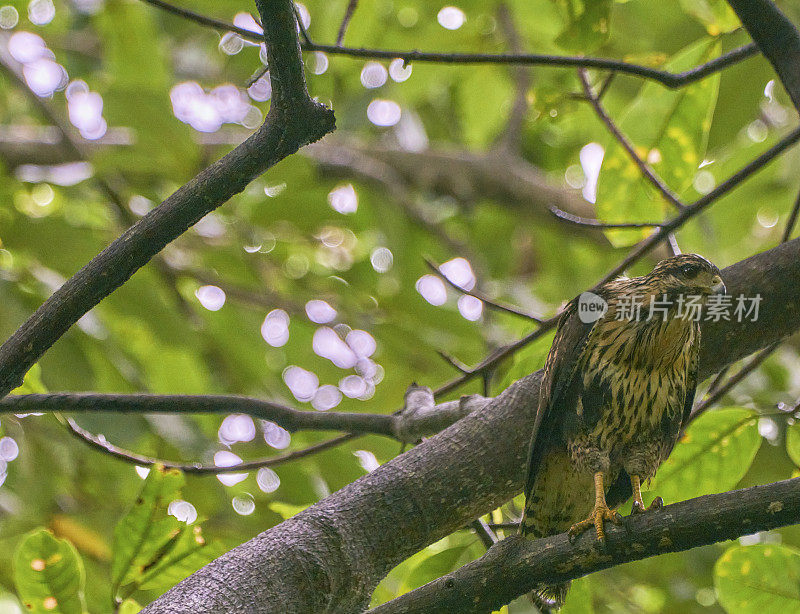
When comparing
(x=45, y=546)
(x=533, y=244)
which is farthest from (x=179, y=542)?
(x=533, y=244)

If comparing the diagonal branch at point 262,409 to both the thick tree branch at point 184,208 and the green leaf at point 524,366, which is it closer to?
the green leaf at point 524,366

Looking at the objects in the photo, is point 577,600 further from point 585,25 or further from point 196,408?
point 585,25

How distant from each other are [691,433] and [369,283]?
2.91 m

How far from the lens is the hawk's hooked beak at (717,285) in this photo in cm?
204

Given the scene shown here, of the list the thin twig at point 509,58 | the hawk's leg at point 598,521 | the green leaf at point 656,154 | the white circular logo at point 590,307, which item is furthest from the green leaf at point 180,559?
the green leaf at point 656,154

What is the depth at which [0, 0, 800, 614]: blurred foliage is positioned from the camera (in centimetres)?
243

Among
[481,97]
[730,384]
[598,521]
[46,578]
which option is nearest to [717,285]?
[730,384]

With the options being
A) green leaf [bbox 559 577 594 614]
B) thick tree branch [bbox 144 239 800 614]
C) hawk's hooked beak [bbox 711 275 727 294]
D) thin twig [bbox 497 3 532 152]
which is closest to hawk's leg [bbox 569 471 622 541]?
thick tree branch [bbox 144 239 800 614]

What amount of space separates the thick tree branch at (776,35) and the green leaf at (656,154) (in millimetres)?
694

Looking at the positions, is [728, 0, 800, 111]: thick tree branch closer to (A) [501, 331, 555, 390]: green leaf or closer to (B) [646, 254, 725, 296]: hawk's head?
(B) [646, 254, 725, 296]: hawk's head

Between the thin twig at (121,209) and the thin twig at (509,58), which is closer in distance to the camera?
the thin twig at (509,58)

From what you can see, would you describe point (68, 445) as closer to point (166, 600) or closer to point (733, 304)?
point (166, 600)

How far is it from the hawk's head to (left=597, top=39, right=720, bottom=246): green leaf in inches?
13.9

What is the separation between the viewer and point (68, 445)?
3.34m
